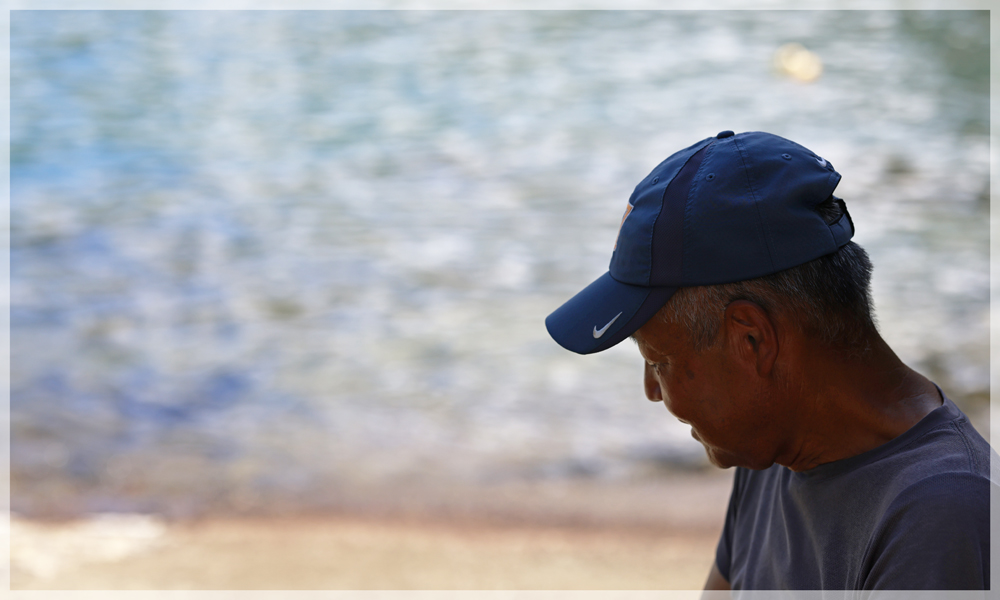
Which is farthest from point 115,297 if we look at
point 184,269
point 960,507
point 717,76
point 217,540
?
point 717,76

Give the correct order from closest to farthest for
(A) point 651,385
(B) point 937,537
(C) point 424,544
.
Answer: (B) point 937,537 < (A) point 651,385 < (C) point 424,544

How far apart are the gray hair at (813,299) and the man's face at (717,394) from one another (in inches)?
0.9

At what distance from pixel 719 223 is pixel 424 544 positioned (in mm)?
2312

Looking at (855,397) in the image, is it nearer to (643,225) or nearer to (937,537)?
(937,537)

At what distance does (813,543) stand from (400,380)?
350cm

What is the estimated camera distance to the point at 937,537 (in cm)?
94

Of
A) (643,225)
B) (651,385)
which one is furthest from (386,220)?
(643,225)

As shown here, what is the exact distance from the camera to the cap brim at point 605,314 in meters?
1.11

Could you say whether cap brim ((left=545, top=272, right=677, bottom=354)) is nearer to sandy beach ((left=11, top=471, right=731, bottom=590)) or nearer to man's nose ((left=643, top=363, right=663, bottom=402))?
man's nose ((left=643, top=363, right=663, bottom=402))

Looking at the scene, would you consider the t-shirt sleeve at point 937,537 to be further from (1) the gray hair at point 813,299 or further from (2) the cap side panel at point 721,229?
(2) the cap side panel at point 721,229

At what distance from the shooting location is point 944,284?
5.09 m

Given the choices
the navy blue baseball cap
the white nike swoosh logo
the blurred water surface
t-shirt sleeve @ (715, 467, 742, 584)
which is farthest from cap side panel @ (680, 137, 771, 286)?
the blurred water surface

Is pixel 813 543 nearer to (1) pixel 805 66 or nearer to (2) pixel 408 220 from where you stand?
(2) pixel 408 220

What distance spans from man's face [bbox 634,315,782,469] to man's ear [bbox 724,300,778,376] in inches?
0.5
